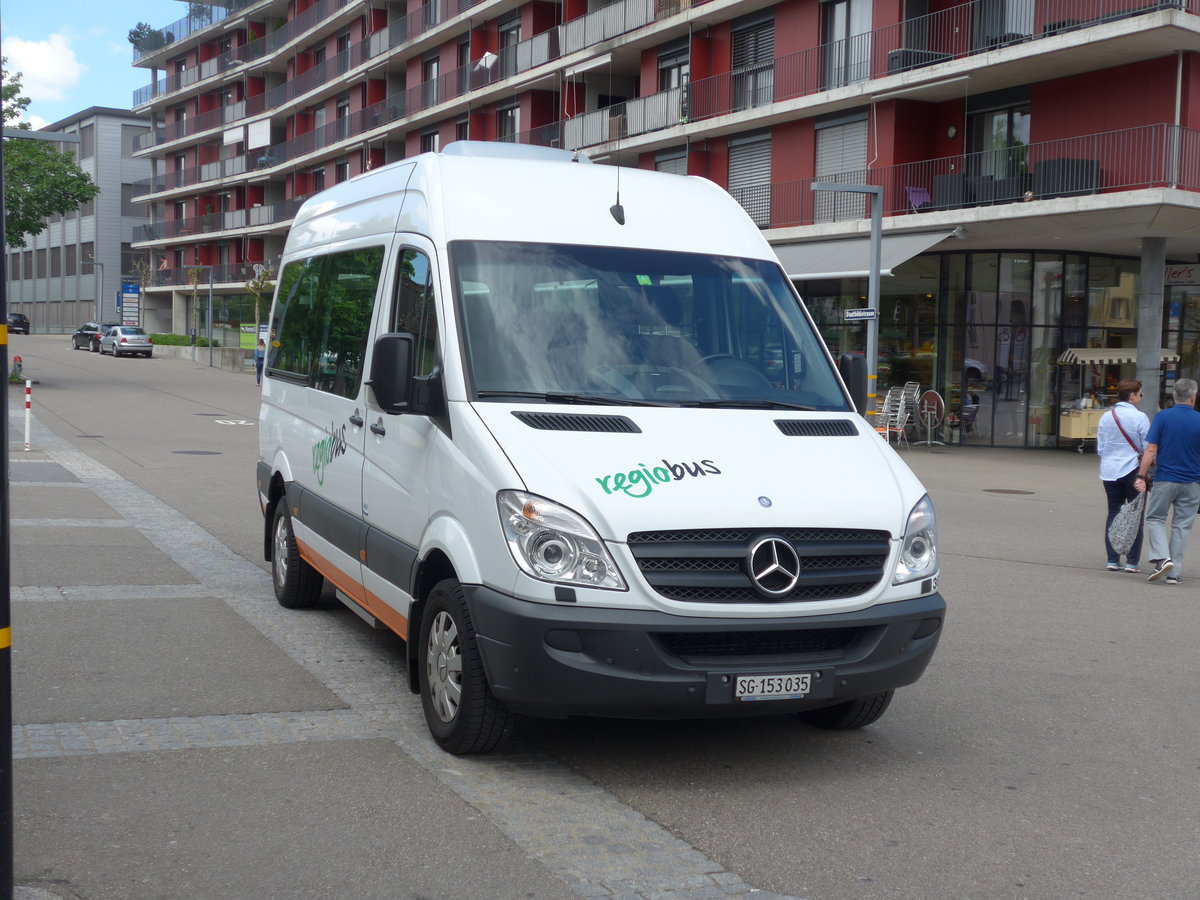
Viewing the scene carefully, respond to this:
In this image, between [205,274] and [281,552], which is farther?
[205,274]

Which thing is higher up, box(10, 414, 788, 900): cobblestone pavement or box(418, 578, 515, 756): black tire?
box(418, 578, 515, 756): black tire

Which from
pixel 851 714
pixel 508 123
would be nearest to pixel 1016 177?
pixel 851 714

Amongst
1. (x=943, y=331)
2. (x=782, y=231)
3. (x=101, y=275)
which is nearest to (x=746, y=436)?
(x=943, y=331)

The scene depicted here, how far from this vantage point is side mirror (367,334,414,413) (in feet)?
18.0

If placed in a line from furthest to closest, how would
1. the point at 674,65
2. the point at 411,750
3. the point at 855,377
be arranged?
the point at 674,65 → the point at 855,377 → the point at 411,750

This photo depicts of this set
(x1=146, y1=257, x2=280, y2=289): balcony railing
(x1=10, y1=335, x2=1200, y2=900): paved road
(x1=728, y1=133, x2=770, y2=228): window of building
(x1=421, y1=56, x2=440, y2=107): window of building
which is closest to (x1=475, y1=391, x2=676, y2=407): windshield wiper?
(x1=10, y1=335, x2=1200, y2=900): paved road

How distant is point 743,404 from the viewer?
18.9ft

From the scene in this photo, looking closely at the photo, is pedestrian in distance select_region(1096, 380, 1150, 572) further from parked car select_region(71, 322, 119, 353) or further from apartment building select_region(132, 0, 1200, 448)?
parked car select_region(71, 322, 119, 353)

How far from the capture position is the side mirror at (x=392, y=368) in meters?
5.50

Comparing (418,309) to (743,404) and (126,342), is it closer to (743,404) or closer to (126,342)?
(743,404)

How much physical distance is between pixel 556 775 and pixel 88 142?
92.9 meters

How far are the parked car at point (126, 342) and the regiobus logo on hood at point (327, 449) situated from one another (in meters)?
56.0

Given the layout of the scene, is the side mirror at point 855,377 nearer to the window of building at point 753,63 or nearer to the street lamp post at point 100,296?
the window of building at point 753,63

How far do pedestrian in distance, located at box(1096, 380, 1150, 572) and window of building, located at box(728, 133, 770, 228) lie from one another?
20621 millimetres
